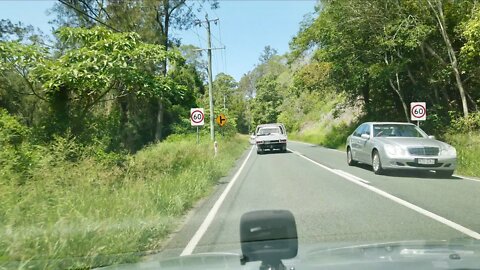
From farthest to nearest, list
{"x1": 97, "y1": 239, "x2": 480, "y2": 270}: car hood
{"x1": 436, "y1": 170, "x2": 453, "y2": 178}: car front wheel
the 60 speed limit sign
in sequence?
the 60 speed limit sign < {"x1": 436, "y1": 170, "x2": 453, "y2": 178}: car front wheel < {"x1": 97, "y1": 239, "x2": 480, "y2": 270}: car hood

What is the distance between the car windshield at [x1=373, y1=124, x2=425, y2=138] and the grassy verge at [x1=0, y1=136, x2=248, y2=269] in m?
6.53

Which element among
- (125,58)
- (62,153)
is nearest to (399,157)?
(125,58)

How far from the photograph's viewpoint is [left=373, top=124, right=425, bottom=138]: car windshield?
1572 centimetres

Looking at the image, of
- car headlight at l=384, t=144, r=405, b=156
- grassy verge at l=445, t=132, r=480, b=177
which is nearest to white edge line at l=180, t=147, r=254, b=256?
car headlight at l=384, t=144, r=405, b=156

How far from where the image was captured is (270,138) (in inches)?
1229

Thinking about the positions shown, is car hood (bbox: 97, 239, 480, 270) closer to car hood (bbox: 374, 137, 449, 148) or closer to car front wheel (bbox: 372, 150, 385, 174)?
car hood (bbox: 374, 137, 449, 148)

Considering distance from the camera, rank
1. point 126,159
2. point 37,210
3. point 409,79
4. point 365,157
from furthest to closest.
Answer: point 409,79 < point 365,157 < point 126,159 < point 37,210

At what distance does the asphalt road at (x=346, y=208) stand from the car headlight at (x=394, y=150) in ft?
2.23

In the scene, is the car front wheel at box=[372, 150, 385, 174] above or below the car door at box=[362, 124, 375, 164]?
below

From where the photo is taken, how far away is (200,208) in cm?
1006

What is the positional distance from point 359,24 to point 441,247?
2186 centimetres

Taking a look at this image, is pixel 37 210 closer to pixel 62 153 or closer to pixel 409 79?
pixel 62 153

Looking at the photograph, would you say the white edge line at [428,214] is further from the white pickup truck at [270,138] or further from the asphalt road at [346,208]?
the white pickup truck at [270,138]

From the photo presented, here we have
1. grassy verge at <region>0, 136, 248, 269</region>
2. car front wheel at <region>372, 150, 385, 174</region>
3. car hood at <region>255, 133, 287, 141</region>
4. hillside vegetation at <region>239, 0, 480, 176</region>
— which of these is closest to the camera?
grassy verge at <region>0, 136, 248, 269</region>
